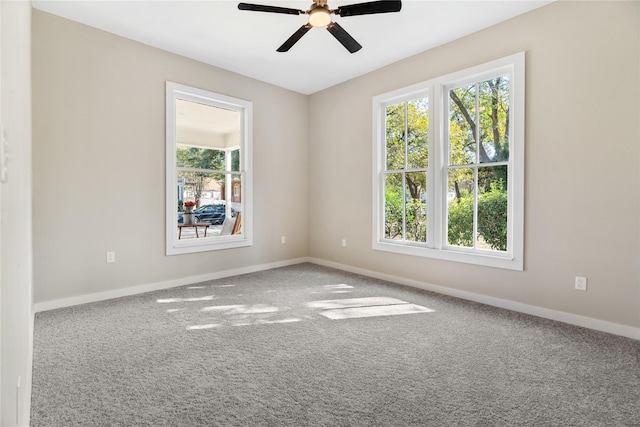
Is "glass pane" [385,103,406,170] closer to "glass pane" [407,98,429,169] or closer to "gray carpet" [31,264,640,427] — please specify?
"glass pane" [407,98,429,169]

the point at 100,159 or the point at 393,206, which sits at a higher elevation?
the point at 100,159

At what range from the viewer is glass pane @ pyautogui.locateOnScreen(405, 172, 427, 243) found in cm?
408

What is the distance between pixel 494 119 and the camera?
3.47 meters

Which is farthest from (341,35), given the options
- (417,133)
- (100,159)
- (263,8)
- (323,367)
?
(100,159)

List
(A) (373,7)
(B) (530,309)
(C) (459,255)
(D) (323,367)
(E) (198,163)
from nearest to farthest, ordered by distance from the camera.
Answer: (D) (323,367), (A) (373,7), (B) (530,309), (C) (459,255), (E) (198,163)

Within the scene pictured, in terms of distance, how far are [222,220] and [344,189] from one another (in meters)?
1.83

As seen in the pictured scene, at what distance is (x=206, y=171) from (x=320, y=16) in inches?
101

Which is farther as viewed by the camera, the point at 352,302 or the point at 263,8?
the point at 352,302

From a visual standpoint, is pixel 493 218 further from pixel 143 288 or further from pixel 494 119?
pixel 143 288

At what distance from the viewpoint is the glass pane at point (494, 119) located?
11.1 ft

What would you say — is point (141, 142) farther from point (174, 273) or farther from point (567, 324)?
point (567, 324)

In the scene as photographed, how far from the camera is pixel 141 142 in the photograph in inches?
148

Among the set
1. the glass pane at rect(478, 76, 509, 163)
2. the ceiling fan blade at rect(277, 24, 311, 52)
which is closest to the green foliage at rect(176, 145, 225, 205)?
the ceiling fan blade at rect(277, 24, 311, 52)

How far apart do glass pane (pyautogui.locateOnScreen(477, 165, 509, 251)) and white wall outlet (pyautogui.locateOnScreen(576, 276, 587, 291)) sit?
671mm
